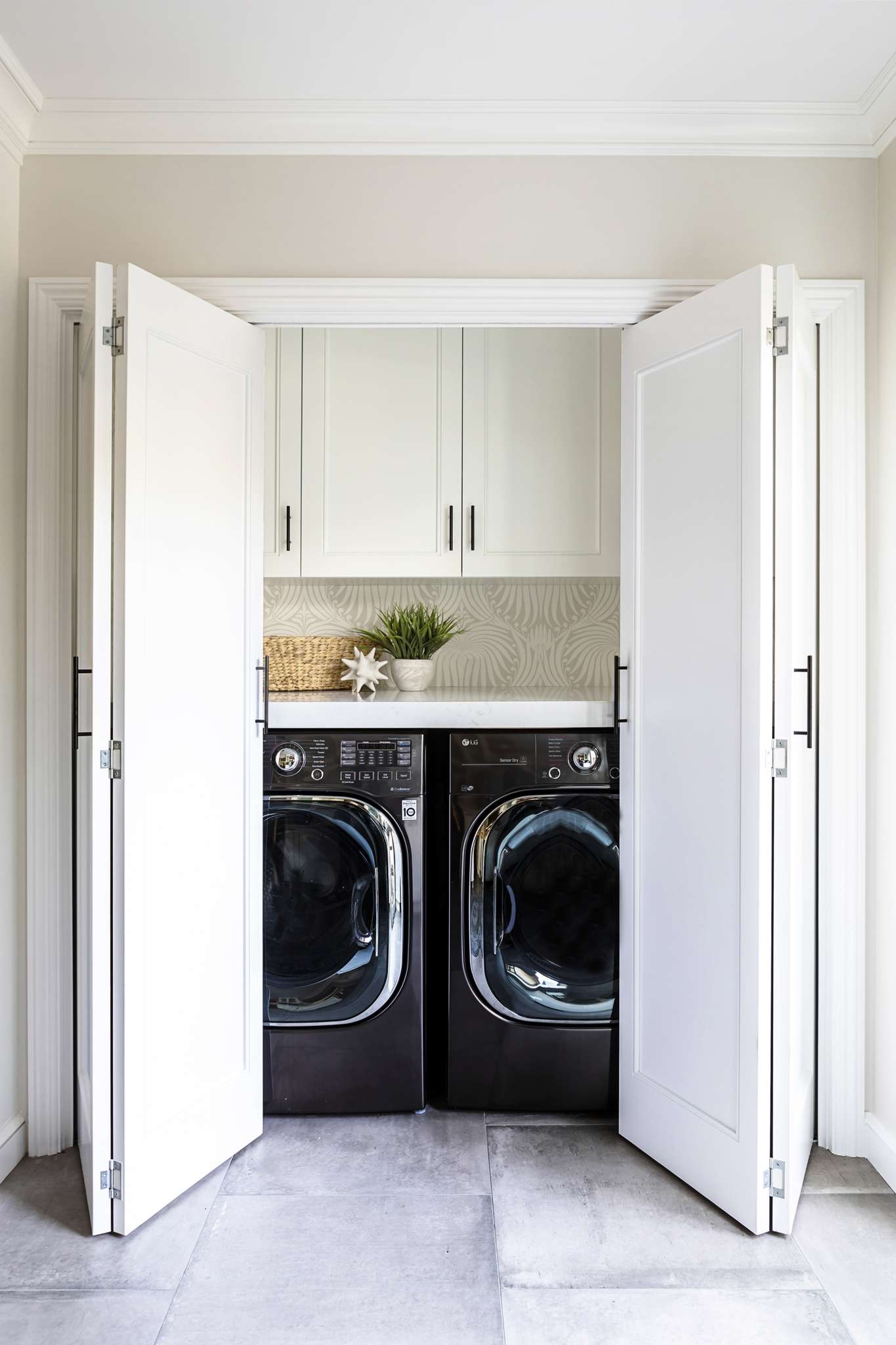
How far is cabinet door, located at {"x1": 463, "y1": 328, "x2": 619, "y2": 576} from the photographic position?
2.70m

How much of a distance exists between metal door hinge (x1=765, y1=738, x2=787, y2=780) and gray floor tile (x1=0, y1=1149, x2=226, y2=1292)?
5.02ft

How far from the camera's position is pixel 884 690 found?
202 centimetres

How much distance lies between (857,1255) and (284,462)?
247 cm

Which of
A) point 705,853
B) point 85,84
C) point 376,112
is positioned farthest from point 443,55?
point 705,853

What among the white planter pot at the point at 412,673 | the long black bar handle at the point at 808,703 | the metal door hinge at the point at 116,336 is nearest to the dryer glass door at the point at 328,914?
the white planter pot at the point at 412,673

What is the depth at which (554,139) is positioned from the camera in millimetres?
2072

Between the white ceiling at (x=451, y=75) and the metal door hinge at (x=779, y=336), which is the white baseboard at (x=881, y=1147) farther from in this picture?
the white ceiling at (x=451, y=75)

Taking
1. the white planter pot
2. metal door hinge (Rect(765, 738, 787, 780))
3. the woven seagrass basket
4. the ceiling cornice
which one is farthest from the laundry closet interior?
the ceiling cornice

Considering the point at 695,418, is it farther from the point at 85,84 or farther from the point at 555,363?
the point at 85,84

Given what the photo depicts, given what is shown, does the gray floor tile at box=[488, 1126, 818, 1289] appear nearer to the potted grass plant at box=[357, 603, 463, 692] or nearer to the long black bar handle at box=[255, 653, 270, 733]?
the long black bar handle at box=[255, 653, 270, 733]

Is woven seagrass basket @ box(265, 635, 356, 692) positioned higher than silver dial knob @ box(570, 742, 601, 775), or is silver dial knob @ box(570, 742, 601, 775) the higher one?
woven seagrass basket @ box(265, 635, 356, 692)

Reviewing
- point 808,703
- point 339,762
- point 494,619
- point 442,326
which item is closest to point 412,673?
point 494,619

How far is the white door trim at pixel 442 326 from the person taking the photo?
206 centimetres

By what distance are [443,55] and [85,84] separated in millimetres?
823
